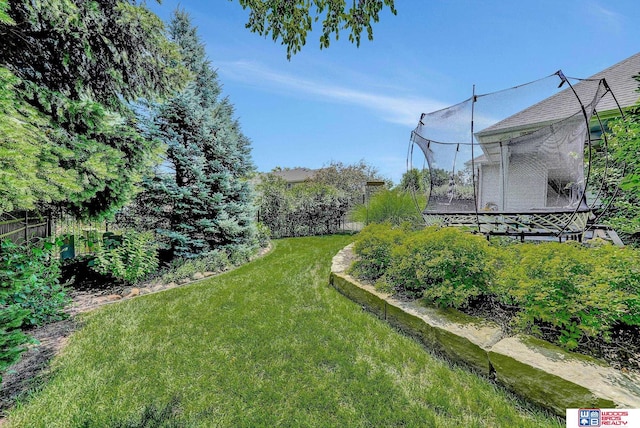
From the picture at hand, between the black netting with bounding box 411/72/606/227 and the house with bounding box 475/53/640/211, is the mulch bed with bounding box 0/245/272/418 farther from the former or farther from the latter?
the house with bounding box 475/53/640/211

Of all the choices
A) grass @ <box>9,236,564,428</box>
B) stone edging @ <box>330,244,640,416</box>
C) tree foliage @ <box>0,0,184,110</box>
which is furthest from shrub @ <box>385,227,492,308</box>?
tree foliage @ <box>0,0,184,110</box>

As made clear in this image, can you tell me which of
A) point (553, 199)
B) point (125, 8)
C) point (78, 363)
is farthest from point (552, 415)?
point (553, 199)

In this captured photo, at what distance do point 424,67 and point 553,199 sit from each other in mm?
4208

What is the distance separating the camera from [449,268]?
2.65m

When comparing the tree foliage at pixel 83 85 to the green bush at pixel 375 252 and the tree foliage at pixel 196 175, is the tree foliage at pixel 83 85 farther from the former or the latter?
the green bush at pixel 375 252

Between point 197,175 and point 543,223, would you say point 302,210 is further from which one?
point 543,223

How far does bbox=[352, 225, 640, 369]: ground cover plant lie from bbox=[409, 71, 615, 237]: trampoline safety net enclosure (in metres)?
2.27

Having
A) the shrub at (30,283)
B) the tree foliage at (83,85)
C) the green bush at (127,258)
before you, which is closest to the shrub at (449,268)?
the tree foliage at (83,85)

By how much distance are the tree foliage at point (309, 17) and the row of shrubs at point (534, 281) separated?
2207 millimetres

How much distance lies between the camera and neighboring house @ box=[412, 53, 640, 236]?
179 inches

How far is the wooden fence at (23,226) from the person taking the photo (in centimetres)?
384

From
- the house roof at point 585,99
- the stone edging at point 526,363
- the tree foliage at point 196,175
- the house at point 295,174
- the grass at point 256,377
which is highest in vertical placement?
the house at point 295,174

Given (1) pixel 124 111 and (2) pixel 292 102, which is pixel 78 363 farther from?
(2) pixel 292 102

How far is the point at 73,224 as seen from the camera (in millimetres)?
5609
